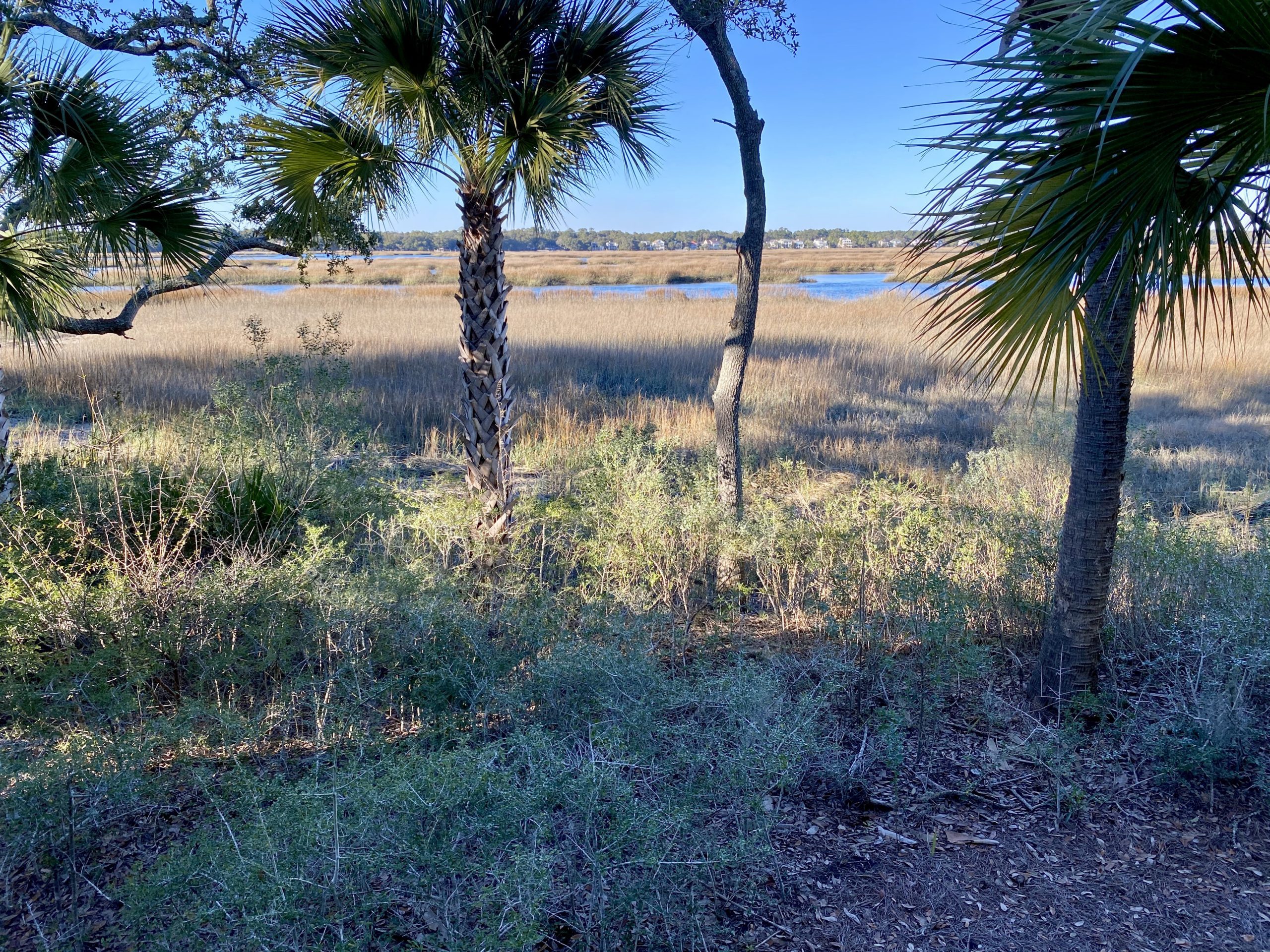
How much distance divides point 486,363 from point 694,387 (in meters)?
10.1

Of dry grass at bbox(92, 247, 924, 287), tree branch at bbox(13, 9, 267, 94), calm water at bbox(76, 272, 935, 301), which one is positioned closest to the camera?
tree branch at bbox(13, 9, 267, 94)

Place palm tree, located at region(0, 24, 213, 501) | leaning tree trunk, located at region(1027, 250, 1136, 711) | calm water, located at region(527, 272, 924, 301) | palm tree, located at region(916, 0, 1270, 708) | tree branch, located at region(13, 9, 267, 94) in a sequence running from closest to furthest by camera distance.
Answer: palm tree, located at region(916, 0, 1270, 708) → leaning tree trunk, located at region(1027, 250, 1136, 711) → palm tree, located at region(0, 24, 213, 501) → tree branch, located at region(13, 9, 267, 94) → calm water, located at region(527, 272, 924, 301)

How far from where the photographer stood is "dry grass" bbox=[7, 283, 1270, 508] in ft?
34.1

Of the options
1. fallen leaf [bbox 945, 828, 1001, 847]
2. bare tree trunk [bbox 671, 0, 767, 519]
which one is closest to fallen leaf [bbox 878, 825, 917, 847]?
fallen leaf [bbox 945, 828, 1001, 847]

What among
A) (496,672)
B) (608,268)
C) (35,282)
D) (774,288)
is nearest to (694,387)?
(35,282)

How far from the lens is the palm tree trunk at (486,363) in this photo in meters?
5.68

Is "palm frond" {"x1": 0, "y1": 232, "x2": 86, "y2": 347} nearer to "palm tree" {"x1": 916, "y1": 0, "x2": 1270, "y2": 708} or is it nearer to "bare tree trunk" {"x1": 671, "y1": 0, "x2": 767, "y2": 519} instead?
"bare tree trunk" {"x1": 671, "y1": 0, "x2": 767, "y2": 519}

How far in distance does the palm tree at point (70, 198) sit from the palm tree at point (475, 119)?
1023 millimetres

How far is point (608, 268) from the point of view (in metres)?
70.1

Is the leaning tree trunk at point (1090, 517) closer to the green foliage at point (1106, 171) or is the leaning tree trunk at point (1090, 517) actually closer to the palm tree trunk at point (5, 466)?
the green foliage at point (1106, 171)

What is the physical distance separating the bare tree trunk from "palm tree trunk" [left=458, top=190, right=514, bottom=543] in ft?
5.51

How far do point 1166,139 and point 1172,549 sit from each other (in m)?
3.09

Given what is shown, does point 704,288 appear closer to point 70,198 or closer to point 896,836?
point 70,198

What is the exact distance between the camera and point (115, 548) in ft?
16.6
